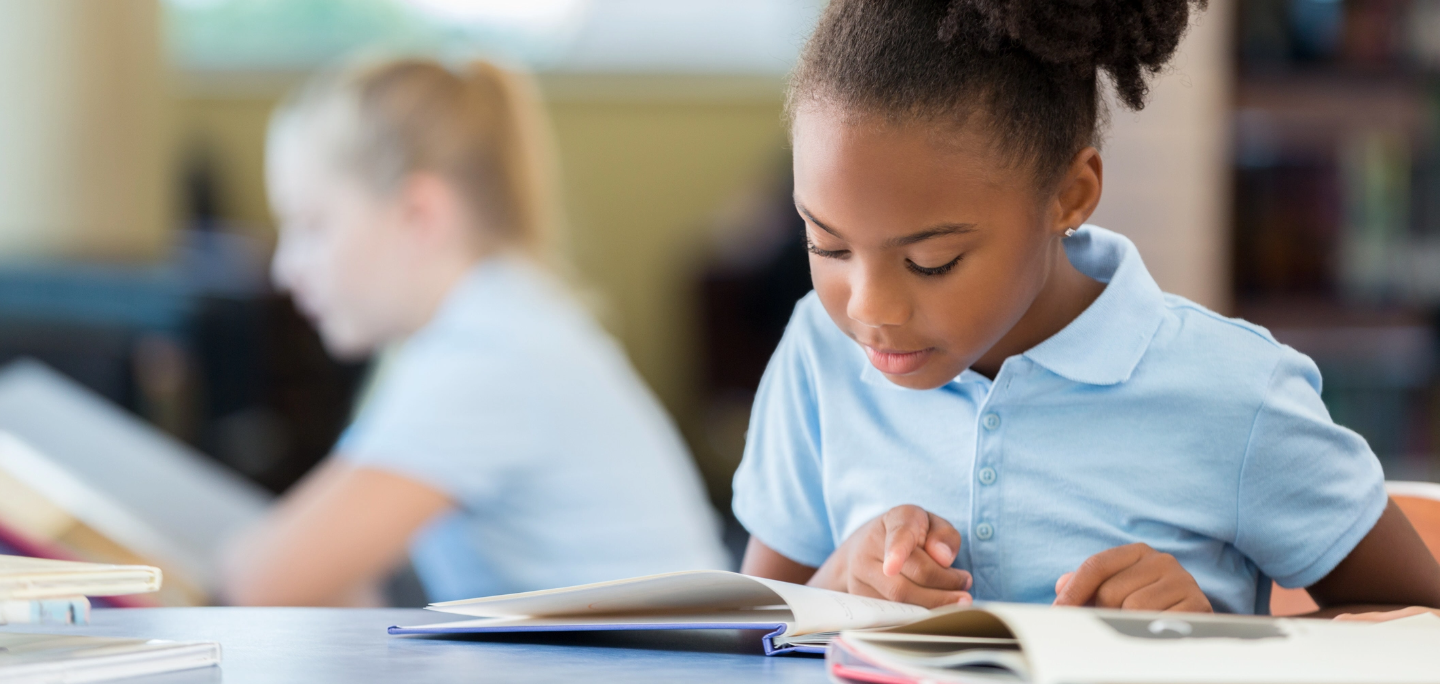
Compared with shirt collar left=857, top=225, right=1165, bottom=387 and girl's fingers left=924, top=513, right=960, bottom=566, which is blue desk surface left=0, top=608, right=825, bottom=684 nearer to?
girl's fingers left=924, top=513, right=960, bottom=566

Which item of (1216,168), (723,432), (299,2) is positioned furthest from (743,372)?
(299,2)

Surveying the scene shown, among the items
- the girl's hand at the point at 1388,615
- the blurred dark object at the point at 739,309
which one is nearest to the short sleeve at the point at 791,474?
the girl's hand at the point at 1388,615

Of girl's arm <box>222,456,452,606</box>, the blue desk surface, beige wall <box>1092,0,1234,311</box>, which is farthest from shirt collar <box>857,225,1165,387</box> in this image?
beige wall <box>1092,0,1234,311</box>

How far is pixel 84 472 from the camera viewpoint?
1.54 metres

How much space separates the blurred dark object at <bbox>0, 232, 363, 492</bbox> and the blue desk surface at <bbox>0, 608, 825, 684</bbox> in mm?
1706

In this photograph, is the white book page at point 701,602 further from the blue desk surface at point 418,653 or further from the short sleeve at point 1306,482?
the short sleeve at point 1306,482

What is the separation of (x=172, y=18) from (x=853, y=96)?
479cm

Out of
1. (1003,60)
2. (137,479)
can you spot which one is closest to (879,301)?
(1003,60)

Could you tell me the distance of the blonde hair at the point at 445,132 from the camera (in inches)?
62.7

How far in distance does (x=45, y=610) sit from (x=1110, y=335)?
573 mm

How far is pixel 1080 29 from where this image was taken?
667 millimetres

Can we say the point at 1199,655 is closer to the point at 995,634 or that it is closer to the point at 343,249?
the point at 995,634

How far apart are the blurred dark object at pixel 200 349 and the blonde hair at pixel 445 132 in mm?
895

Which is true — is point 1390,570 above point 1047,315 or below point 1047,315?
below
